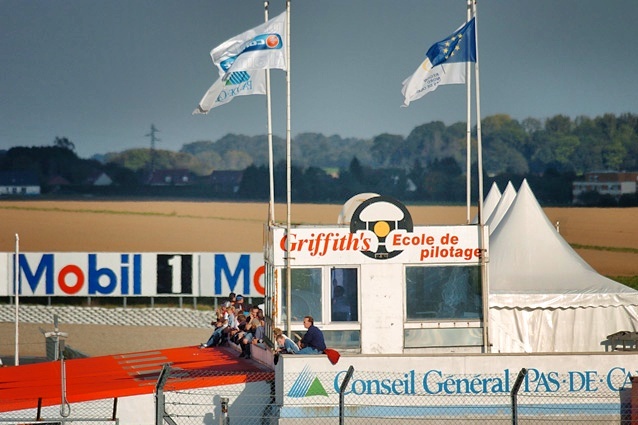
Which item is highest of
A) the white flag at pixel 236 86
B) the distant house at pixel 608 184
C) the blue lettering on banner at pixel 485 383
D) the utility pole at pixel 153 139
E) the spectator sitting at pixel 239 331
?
the utility pole at pixel 153 139

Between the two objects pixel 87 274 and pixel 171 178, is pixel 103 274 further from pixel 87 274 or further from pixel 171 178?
pixel 171 178

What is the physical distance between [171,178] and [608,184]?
3064cm

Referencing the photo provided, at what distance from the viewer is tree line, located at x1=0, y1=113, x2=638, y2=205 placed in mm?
78312

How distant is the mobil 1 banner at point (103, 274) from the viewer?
3834 centimetres

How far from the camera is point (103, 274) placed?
3872cm

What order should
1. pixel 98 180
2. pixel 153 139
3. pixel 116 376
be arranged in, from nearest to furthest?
pixel 116 376, pixel 98 180, pixel 153 139

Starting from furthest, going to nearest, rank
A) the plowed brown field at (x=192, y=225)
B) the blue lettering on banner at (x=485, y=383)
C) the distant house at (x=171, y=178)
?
the distant house at (x=171, y=178), the plowed brown field at (x=192, y=225), the blue lettering on banner at (x=485, y=383)

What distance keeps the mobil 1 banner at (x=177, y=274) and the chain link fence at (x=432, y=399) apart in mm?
22164

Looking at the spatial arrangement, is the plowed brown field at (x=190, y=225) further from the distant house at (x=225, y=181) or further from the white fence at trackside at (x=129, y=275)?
the white fence at trackside at (x=129, y=275)

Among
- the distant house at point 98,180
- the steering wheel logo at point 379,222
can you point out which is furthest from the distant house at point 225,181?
the steering wheel logo at point 379,222

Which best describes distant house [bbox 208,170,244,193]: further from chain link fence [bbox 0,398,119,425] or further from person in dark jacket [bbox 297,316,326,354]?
chain link fence [bbox 0,398,119,425]

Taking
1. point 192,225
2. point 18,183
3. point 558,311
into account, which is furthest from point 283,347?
point 18,183

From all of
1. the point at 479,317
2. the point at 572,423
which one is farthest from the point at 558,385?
the point at 479,317

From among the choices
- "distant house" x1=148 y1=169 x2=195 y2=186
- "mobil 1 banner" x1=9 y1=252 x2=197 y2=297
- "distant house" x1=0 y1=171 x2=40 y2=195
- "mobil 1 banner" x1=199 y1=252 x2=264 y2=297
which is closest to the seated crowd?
"mobil 1 banner" x1=199 y1=252 x2=264 y2=297
